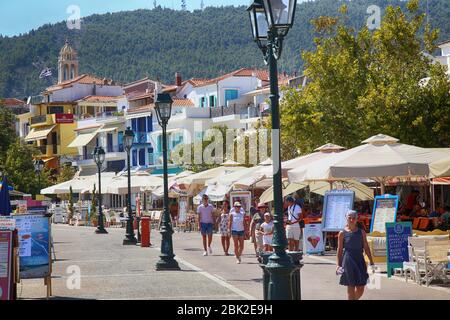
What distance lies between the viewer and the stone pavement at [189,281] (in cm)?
1580

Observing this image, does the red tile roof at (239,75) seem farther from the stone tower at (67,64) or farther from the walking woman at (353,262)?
the walking woman at (353,262)

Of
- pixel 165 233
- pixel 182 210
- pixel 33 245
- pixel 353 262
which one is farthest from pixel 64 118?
pixel 353 262

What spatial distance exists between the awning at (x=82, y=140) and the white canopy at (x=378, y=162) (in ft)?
233

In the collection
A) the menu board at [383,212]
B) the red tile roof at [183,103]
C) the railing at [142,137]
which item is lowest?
the menu board at [383,212]

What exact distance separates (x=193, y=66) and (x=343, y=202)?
130790 mm

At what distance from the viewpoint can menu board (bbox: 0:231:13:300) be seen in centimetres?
1448

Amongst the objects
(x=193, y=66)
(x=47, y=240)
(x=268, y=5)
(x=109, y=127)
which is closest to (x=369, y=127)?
(x=47, y=240)

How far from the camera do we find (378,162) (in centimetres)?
2238

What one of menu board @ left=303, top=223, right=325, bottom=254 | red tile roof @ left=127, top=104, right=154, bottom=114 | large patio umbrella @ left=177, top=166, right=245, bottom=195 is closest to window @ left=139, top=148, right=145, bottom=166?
red tile roof @ left=127, top=104, right=154, bottom=114

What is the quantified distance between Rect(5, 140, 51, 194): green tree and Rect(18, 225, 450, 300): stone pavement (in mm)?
45820

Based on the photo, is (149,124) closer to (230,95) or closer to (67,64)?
(230,95)

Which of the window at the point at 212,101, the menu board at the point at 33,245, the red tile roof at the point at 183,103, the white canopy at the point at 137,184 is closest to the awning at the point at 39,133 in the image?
the red tile roof at the point at 183,103

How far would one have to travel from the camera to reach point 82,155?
98875mm

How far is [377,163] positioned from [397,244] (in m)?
4.32
